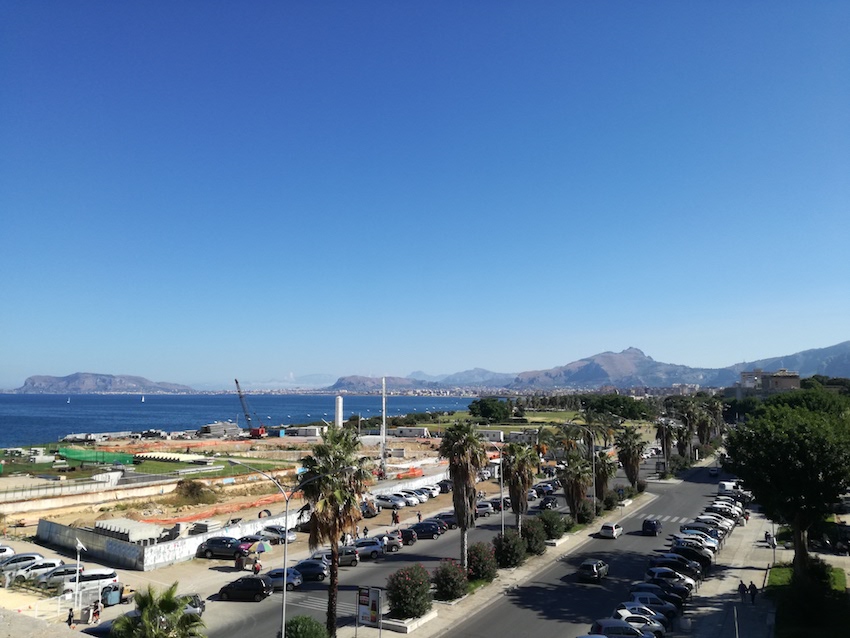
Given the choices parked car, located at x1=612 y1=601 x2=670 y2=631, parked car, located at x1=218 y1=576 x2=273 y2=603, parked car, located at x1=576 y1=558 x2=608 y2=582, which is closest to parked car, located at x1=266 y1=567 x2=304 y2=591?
parked car, located at x1=218 y1=576 x2=273 y2=603

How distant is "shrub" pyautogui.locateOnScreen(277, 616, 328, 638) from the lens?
73.2 ft

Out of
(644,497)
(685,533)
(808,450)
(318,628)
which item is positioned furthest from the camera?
(644,497)

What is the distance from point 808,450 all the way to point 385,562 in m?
27.4

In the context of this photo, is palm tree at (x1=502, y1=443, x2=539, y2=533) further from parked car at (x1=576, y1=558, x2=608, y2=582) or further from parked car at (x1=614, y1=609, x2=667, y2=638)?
parked car at (x1=614, y1=609, x2=667, y2=638)

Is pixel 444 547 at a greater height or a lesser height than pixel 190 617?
lesser

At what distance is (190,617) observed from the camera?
56.1 feet

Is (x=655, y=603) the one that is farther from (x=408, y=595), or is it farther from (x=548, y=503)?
(x=548, y=503)

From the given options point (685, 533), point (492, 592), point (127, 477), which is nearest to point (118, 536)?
point (492, 592)

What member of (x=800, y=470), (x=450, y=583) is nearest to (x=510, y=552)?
(x=450, y=583)

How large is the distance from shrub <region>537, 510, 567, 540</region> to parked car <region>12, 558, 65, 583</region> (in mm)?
33143

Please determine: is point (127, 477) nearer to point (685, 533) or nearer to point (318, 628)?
point (318, 628)

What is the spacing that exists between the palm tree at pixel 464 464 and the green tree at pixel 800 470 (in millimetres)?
16584

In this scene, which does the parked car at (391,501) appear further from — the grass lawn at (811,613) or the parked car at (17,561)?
the grass lawn at (811,613)

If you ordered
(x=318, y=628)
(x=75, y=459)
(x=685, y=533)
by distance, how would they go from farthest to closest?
(x=75, y=459), (x=685, y=533), (x=318, y=628)
